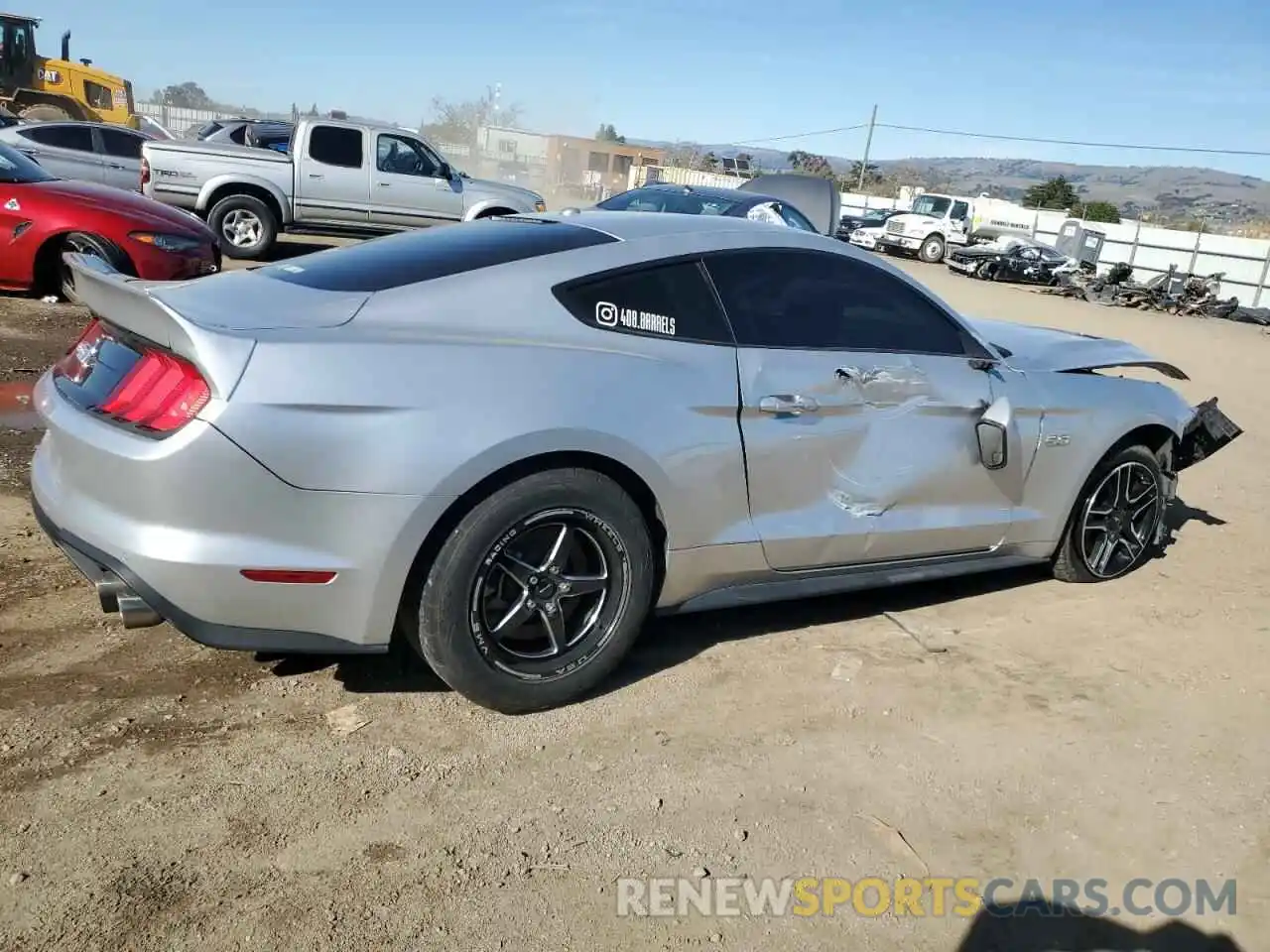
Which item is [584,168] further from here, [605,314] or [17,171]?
[605,314]

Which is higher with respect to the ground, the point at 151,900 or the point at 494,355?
the point at 494,355

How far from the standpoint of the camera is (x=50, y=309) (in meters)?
8.85

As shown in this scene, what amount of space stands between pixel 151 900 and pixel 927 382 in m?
3.05

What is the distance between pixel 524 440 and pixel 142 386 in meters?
1.07

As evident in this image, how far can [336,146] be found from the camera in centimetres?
1407

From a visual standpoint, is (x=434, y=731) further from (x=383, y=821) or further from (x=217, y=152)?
(x=217, y=152)

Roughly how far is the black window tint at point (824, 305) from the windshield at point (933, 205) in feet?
98.2

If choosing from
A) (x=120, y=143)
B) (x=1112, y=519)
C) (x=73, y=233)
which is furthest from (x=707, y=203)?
(x=120, y=143)

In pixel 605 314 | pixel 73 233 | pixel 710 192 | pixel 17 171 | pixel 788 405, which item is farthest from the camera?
pixel 710 192

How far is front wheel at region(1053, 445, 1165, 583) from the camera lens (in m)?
4.75

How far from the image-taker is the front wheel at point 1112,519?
4.75 m

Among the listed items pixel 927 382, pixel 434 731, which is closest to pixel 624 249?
pixel 927 382

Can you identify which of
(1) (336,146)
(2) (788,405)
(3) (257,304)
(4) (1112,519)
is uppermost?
(1) (336,146)

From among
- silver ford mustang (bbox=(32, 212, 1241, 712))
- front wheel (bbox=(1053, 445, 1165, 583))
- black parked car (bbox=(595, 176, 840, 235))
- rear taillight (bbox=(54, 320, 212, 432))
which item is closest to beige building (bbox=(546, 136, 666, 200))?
black parked car (bbox=(595, 176, 840, 235))
